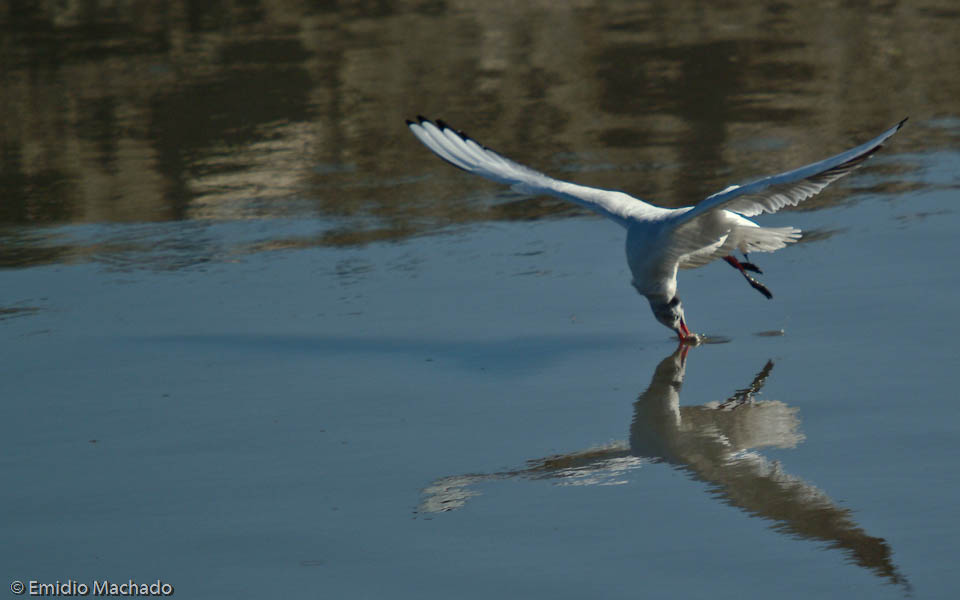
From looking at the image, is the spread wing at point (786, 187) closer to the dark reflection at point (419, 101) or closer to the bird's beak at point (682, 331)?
the bird's beak at point (682, 331)

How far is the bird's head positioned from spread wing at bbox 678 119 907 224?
563mm

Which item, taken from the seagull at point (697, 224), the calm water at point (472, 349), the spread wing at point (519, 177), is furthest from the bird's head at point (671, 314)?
the spread wing at point (519, 177)

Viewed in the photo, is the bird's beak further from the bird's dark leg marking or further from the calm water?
the bird's dark leg marking

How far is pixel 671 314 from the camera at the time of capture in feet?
23.8

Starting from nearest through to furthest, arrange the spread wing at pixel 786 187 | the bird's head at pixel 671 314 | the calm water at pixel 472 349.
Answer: the calm water at pixel 472 349, the spread wing at pixel 786 187, the bird's head at pixel 671 314

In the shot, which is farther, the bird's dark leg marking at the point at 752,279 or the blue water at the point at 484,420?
the bird's dark leg marking at the point at 752,279

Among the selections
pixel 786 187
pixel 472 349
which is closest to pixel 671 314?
pixel 786 187

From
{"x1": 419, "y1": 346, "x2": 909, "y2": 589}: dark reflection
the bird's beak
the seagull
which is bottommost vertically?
{"x1": 419, "y1": 346, "x2": 909, "y2": 589}: dark reflection

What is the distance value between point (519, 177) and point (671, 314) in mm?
1583

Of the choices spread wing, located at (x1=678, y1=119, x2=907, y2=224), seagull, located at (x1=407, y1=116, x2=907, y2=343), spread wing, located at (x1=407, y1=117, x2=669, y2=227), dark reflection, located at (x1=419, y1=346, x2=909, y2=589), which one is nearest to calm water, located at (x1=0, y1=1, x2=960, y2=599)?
dark reflection, located at (x1=419, y1=346, x2=909, y2=589)

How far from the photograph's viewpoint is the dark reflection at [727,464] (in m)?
4.96

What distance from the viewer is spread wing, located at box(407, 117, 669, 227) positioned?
303 inches

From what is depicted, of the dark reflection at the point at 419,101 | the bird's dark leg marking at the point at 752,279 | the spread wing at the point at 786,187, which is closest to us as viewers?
the spread wing at the point at 786,187

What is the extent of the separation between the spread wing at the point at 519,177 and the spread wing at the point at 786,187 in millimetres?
677
